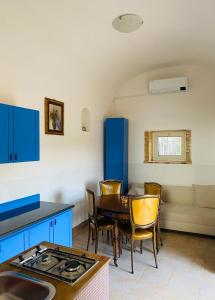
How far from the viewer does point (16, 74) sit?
2.83 metres

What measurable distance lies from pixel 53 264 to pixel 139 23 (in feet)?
9.28

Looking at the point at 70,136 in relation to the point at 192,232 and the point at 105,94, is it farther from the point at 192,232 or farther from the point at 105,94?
the point at 192,232

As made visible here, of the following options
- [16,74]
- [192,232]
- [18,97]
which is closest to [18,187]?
[18,97]

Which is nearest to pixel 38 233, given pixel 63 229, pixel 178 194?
pixel 63 229

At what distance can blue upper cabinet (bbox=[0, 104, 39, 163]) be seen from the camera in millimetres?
2322

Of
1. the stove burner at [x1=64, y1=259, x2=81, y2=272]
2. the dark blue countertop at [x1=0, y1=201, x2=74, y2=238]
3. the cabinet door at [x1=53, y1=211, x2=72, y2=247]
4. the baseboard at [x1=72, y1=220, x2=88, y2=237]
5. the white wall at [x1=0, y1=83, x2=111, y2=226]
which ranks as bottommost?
the baseboard at [x1=72, y1=220, x2=88, y2=237]

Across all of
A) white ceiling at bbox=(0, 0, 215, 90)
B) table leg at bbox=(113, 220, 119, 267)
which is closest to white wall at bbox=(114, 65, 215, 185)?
white ceiling at bbox=(0, 0, 215, 90)

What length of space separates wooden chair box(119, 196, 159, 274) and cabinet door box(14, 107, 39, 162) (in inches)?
52.7

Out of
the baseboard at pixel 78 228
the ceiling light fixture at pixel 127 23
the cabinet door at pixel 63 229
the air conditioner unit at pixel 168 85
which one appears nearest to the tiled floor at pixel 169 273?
the baseboard at pixel 78 228

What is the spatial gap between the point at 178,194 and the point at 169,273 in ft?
6.28

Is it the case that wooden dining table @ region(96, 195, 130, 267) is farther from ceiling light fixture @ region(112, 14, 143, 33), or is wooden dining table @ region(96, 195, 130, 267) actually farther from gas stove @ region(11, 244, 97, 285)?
ceiling light fixture @ region(112, 14, 143, 33)

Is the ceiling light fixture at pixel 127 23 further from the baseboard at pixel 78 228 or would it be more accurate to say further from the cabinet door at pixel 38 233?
the baseboard at pixel 78 228

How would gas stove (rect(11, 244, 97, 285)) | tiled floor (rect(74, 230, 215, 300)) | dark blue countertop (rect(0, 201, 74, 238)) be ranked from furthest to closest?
tiled floor (rect(74, 230, 215, 300)) < dark blue countertop (rect(0, 201, 74, 238)) < gas stove (rect(11, 244, 97, 285))

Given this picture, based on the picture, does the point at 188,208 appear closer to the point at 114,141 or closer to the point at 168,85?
the point at 114,141
